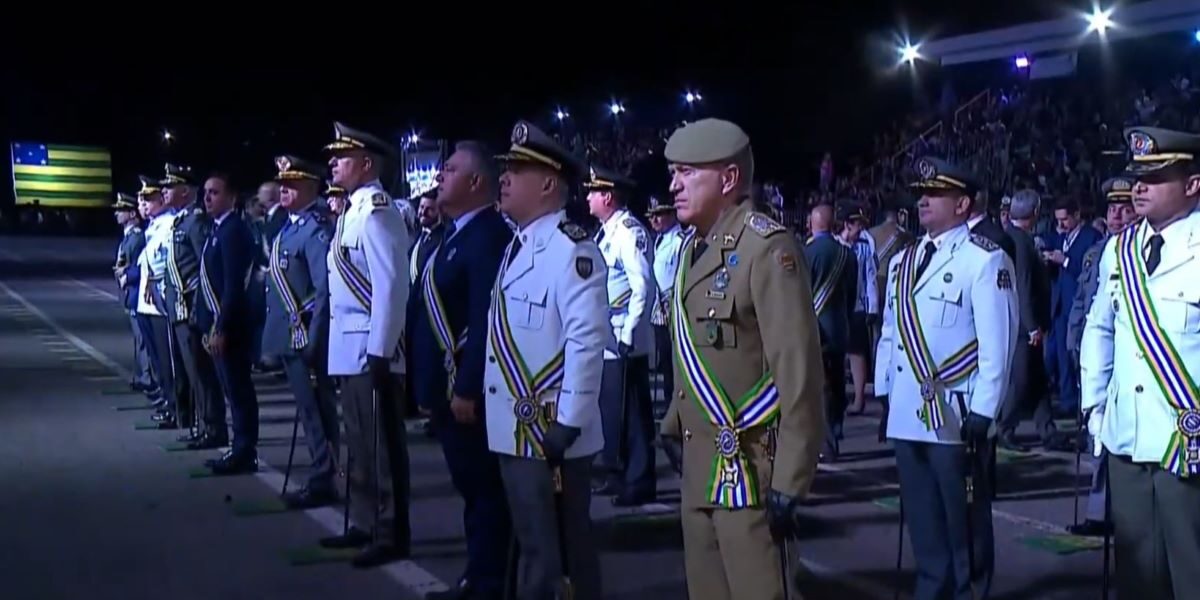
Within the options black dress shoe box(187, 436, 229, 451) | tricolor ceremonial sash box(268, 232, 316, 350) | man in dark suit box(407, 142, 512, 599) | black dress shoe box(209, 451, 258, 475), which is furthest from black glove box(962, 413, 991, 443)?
black dress shoe box(187, 436, 229, 451)

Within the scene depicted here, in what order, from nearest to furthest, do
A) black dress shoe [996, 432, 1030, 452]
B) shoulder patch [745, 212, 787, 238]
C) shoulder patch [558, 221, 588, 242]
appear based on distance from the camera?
shoulder patch [745, 212, 787, 238]
shoulder patch [558, 221, 588, 242]
black dress shoe [996, 432, 1030, 452]

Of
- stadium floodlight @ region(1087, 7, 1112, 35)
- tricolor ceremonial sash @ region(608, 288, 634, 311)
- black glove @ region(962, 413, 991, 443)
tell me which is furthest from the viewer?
stadium floodlight @ region(1087, 7, 1112, 35)

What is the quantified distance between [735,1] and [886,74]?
562 cm

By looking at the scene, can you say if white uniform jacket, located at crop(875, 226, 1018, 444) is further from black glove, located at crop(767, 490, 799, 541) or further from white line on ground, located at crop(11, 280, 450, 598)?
white line on ground, located at crop(11, 280, 450, 598)

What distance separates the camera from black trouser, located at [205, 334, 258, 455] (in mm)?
9930

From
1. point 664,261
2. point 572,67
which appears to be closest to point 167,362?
point 664,261

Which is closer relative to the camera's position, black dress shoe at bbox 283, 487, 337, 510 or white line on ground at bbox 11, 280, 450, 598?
white line on ground at bbox 11, 280, 450, 598

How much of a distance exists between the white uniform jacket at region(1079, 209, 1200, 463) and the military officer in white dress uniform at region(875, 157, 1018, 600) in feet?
1.62

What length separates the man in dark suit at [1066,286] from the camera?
39.5 feet

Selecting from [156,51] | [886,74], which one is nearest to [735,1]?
[886,74]

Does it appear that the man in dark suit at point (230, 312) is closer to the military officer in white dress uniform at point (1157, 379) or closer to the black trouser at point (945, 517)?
the black trouser at point (945, 517)

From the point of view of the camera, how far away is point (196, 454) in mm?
11125

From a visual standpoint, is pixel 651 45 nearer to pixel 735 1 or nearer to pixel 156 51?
pixel 735 1

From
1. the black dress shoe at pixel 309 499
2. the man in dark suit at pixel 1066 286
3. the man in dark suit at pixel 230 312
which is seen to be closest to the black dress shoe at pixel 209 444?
the man in dark suit at pixel 230 312
